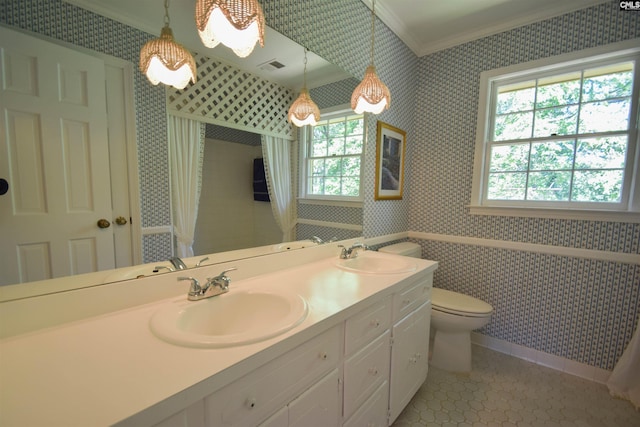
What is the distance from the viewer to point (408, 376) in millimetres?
1435

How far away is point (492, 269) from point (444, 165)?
0.93 m

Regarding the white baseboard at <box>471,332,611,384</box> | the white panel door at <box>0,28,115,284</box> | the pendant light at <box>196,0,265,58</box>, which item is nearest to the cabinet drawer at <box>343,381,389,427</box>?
the white panel door at <box>0,28,115,284</box>

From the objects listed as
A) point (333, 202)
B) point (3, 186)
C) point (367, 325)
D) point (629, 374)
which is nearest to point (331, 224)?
point (333, 202)

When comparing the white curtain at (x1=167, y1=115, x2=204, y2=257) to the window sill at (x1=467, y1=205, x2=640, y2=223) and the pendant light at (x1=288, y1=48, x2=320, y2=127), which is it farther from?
the window sill at (x1=467, y1=205, x2=640, y2=223)

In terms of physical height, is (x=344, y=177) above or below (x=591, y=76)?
below

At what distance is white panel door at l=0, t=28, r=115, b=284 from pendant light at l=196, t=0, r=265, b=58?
370 millimetres

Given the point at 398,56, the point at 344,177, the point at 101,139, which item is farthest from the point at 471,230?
the point at 101,139

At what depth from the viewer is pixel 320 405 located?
2.84 feet

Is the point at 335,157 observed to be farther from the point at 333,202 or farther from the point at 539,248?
the point at 539,248

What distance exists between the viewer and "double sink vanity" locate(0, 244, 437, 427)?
0.51 m

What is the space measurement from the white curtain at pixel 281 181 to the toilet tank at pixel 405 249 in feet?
3.00

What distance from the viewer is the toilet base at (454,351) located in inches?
72.5

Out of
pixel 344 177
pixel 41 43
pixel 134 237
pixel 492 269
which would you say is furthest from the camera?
pixel 492 269

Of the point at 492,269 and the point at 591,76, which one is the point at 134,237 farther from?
the point at 591,76
